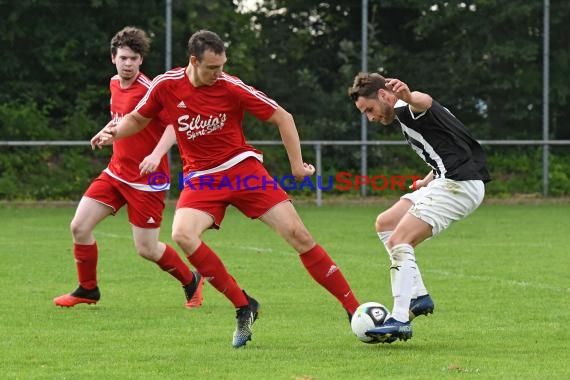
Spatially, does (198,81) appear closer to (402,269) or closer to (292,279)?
(402,269)

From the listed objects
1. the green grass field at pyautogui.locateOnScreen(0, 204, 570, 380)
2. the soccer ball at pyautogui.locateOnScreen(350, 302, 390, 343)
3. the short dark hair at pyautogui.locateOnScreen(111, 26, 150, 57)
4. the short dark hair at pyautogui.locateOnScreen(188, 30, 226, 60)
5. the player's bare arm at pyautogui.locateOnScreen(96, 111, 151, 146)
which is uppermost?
the short dark hair at pyautogui.locateOnScreen(111, 26, 150, 57)

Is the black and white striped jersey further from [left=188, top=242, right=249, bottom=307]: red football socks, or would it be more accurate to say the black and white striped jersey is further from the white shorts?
[left=188, top=242, right=249, bottom=307]: red football socks

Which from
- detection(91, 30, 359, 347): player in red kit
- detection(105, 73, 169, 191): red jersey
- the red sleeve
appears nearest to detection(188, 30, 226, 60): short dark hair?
detection(91, 30, 359, 347): player in red kit

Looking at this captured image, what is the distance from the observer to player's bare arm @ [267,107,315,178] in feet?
23.9

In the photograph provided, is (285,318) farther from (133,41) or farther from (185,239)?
(133,41)

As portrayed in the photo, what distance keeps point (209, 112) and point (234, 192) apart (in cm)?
49

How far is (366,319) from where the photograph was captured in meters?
7.21

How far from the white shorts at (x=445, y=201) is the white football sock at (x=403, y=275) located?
0.70 feet

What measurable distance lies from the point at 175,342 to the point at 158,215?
2080 mm

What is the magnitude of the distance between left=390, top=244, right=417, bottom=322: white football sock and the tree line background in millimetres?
15505

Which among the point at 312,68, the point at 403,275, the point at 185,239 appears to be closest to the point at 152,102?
the point at 185,239

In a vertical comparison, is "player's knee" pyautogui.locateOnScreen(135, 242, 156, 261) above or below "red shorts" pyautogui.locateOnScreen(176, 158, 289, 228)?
below

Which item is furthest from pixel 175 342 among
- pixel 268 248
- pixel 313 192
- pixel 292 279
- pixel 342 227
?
pixel 313 192

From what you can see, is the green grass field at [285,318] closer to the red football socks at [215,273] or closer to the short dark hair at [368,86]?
the red football socks at [215,273]
